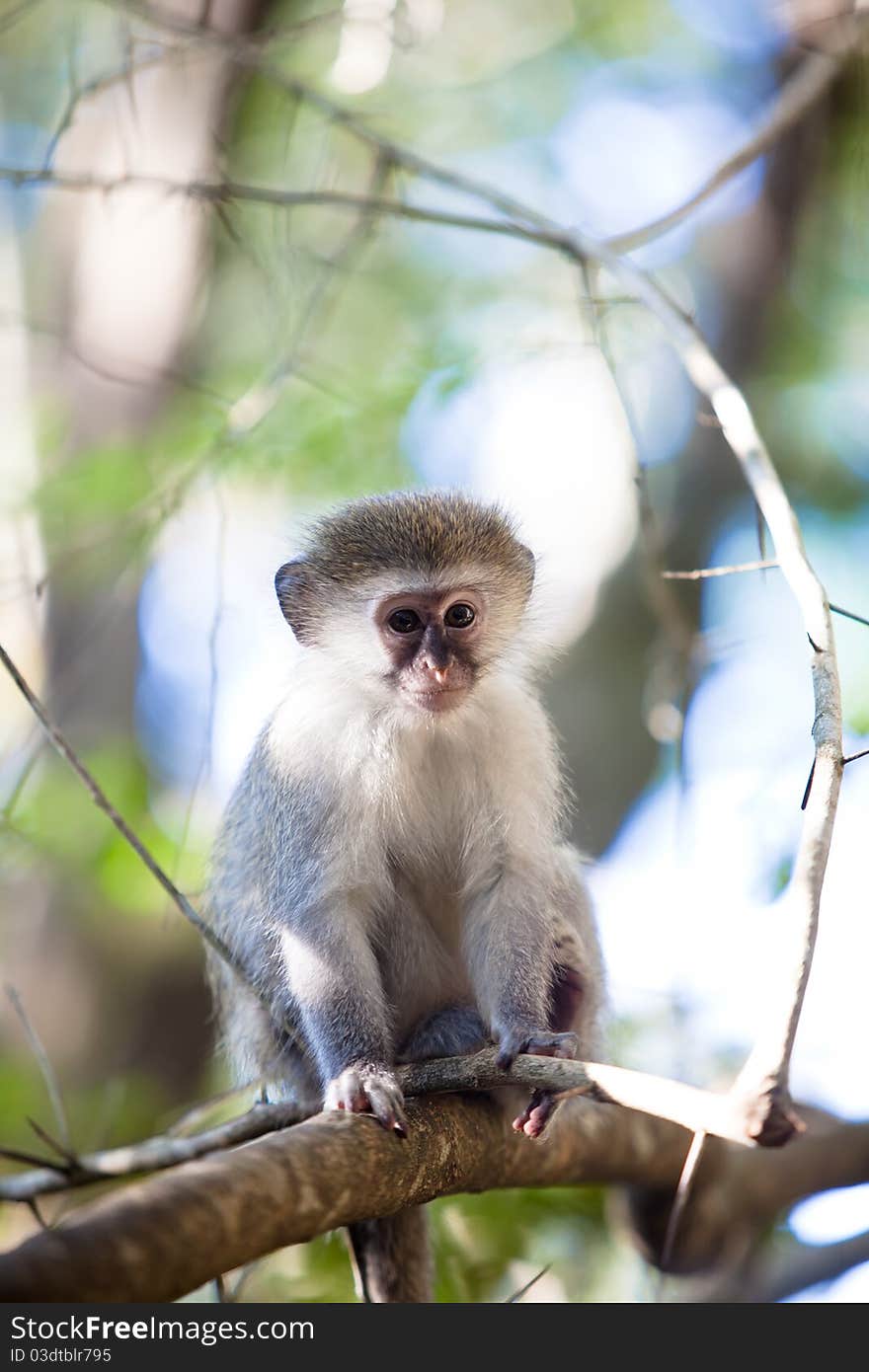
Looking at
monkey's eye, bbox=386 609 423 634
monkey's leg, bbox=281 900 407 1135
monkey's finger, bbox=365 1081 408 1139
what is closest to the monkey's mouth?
monkey's eye, bbox=386 609 423 634

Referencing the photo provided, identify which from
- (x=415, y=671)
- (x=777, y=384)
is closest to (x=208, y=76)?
(x=777, y=384)

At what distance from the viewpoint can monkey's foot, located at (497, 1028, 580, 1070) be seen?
356 centimetres

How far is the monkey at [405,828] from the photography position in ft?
13.2

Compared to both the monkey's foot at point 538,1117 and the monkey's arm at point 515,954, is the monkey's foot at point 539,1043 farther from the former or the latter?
the monkey's foot at point 538,1117

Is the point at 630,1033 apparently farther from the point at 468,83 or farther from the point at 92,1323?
the point at 468,83

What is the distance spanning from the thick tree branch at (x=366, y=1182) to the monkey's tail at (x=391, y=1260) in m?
0.42

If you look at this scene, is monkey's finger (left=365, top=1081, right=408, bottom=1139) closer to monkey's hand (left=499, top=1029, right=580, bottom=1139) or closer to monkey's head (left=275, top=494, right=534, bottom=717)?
monkey's hand (left=499, top=1029, right=580, bottom=1139)

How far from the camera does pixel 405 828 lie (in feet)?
13.8

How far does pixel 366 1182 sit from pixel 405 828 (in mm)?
1396

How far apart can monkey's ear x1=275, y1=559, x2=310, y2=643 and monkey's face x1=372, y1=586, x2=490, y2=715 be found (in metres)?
0.27

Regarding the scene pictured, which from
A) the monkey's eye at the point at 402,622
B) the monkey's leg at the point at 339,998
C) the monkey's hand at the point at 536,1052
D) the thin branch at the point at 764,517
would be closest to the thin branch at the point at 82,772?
the monkey's leg at the point at 339,998

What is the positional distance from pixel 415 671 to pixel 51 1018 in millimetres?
3605

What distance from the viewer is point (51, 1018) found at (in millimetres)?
6691

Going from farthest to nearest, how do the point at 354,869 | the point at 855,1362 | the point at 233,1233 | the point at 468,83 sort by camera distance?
the point at 468,83 → the point at 354,869 → the point at 855,1362 → the point at 233,1233
